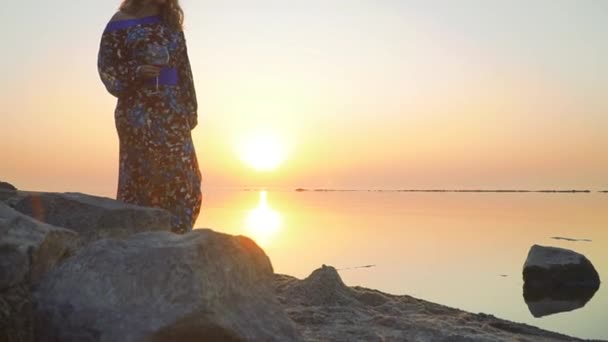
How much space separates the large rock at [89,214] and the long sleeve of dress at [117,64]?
1287 mm

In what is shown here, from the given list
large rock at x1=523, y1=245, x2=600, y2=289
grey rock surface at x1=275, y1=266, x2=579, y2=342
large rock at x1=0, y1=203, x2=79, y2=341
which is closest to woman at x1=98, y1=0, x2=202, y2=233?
grey rock surface at x1=275, y1=266, x2=579, y2=342

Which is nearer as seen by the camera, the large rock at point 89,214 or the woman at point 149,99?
the large rock at point 89,214

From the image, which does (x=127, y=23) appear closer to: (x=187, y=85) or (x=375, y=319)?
(x=187, y=85)

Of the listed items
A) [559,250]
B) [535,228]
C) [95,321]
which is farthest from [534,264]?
[535,228]

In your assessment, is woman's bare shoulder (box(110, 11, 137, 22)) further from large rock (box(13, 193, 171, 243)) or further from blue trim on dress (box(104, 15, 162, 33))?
large rock (box(13, 193, 171, 243))

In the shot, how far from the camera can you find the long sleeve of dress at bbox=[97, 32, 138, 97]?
492cm

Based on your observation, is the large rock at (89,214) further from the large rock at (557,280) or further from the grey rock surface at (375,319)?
the large rock at (557,280)

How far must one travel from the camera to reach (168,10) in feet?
16.4

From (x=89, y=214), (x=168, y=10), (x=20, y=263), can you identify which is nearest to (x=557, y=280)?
(x=168, y=10)

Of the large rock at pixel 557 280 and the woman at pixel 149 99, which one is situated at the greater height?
the woman at pixel 149 99

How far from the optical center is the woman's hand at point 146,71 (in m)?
4.86

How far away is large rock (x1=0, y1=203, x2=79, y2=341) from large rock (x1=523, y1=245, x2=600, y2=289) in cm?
1025

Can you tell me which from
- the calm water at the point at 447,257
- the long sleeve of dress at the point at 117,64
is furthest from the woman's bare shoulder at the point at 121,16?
the calm water at the point at 447,257

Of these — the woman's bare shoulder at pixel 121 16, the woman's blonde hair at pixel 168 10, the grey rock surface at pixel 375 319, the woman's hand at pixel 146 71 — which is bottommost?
the grey rock surface at pixel 375 319
